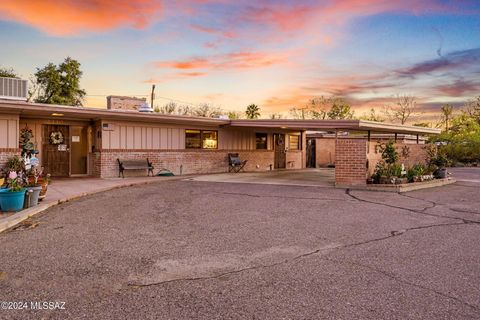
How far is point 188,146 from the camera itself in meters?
20.2

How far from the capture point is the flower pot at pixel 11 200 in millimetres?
8445

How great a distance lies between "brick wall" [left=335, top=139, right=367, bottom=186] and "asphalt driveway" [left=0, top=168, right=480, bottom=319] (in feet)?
15.9

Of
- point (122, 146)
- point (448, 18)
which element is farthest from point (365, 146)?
point (122, 146)

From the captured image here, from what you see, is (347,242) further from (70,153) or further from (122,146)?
(70,153)

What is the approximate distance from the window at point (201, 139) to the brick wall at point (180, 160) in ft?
1.01

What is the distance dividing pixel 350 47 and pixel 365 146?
6.63m

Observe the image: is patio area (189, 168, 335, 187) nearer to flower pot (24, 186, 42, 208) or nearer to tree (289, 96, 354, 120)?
flower pot (24, 186, 42, 208)

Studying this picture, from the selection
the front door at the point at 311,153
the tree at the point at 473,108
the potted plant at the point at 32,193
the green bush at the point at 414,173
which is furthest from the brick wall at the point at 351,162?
the tree at the point at 473,108

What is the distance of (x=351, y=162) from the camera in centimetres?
1472

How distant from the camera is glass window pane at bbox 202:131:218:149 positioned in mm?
20828

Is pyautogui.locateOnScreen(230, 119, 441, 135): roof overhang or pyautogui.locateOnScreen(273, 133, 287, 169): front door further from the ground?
pyautogui.locateOnScreen(230, 119, 441, 135): roof overhang

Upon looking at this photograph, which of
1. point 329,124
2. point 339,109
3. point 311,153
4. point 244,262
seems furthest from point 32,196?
point 339,109

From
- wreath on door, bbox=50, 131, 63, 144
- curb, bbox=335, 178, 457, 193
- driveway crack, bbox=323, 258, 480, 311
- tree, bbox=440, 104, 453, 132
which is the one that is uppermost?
tree, bbox=440, 104, 453, 132

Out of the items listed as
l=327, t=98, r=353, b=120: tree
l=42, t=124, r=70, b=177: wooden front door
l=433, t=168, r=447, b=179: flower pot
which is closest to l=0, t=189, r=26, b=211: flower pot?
l=42, t=124, r=70, b=177: wooden front door
